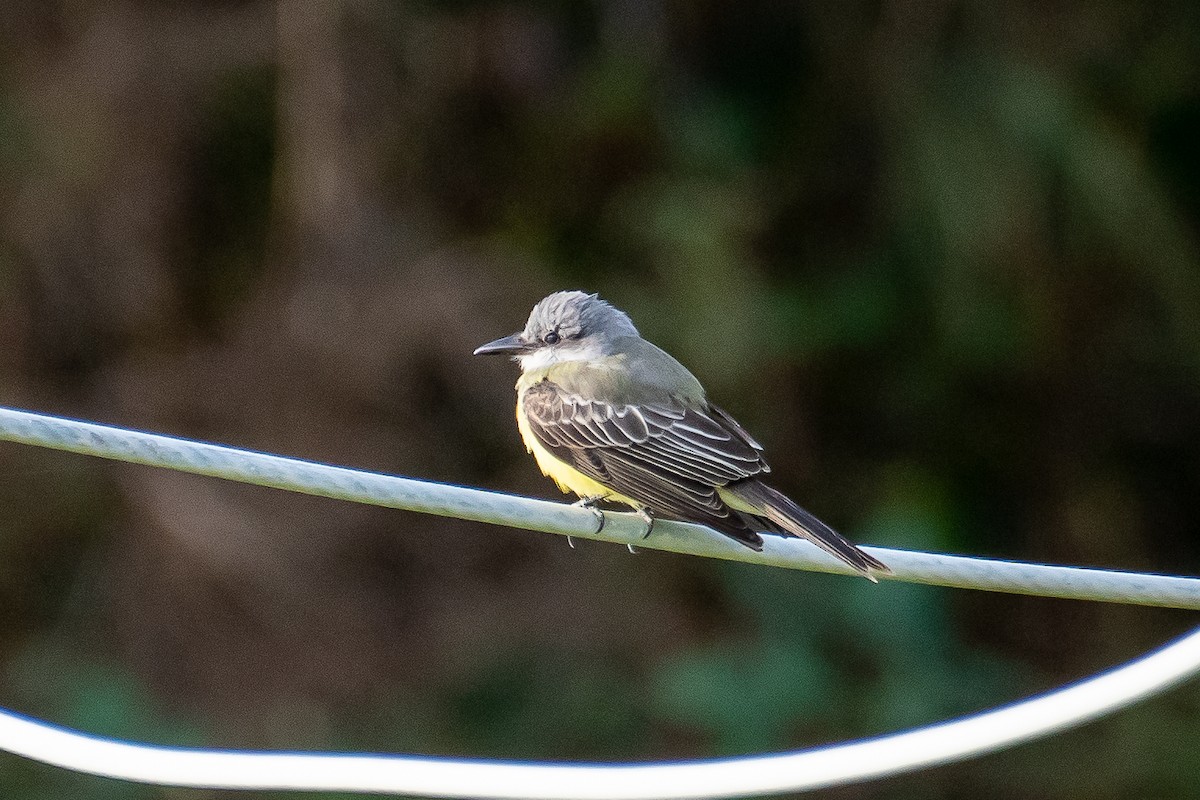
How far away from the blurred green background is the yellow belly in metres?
2.37

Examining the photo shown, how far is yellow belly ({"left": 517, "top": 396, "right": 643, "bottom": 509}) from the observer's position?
430cm

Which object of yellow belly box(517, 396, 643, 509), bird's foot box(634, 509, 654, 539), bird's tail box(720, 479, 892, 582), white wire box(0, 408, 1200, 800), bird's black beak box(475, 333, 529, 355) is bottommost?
white wire box(0, 408, 1200, 800)

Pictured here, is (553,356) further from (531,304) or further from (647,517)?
(531,304)

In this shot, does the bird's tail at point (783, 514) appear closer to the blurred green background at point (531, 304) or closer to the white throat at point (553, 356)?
the white throat at point (553, 356)

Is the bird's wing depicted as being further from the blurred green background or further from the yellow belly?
the blurred green background

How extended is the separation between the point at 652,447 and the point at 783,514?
50 cm

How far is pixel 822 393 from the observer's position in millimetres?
7391

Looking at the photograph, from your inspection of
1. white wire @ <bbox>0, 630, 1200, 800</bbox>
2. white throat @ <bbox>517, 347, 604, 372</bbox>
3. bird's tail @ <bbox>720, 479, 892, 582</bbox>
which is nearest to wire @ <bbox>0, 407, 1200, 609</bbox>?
bird's tail @ <bbox>720, 479, 892, 582</bbox>

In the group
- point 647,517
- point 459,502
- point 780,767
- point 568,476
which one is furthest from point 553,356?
point 780,767

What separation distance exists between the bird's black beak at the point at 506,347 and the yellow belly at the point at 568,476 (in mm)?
436

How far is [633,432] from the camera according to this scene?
4.29 metres

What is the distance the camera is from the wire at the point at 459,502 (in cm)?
230

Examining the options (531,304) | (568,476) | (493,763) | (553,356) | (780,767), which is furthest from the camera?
(531,304)

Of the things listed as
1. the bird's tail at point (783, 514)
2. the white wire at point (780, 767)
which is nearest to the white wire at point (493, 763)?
the white wire at point (780, 767)
